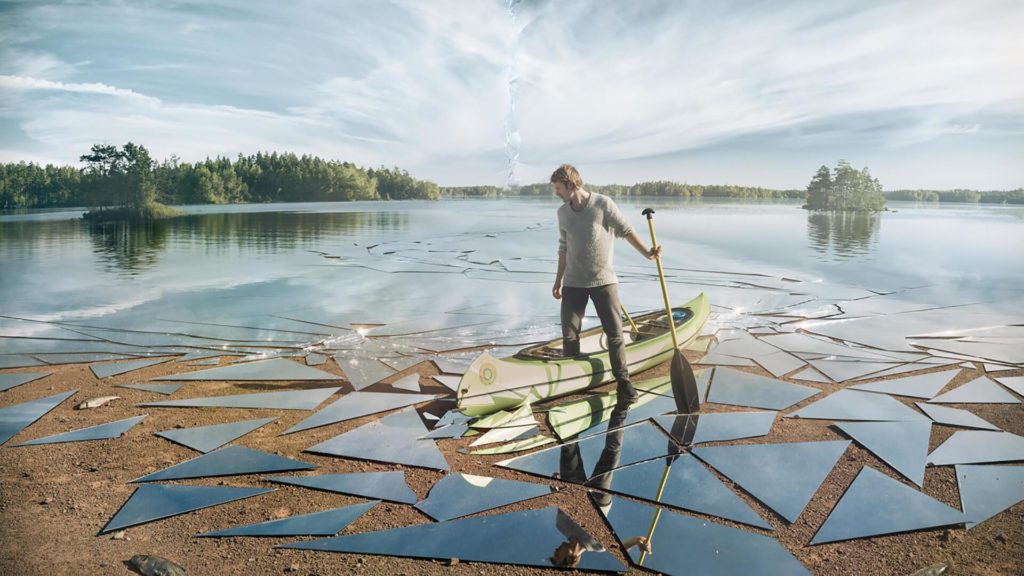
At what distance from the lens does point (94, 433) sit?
4426 mm

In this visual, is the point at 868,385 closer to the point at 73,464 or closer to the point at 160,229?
the point at 73,464

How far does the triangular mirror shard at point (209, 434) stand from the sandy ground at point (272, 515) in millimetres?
70

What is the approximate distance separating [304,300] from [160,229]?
22648 mm

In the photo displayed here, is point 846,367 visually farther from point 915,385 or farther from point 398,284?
point 398,284

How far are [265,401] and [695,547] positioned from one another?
3.90 metres

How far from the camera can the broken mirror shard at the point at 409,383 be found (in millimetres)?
5588

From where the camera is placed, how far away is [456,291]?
11758 millimetres

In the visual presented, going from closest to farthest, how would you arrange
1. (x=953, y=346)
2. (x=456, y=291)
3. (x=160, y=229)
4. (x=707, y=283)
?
(x=953, y=346), (x=456, y=291), (x=707, y=283), (x=160, y=229)

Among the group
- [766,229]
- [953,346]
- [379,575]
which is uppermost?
[766,229]

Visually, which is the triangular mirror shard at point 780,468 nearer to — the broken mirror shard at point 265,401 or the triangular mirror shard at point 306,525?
the triangular mirror shard at point 306,525

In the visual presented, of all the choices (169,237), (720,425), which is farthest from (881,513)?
(169,237)

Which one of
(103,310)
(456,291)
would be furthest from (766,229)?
(103,310)

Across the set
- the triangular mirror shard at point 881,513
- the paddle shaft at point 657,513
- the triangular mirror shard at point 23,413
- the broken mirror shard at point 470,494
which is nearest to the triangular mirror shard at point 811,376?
the triangular mirror shard at point 881,513

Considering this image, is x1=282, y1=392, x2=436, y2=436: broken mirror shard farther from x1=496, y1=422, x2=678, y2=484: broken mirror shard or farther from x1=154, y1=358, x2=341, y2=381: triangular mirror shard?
x1=496, y1=422, x2=678, y2=484: broken mirror shard
